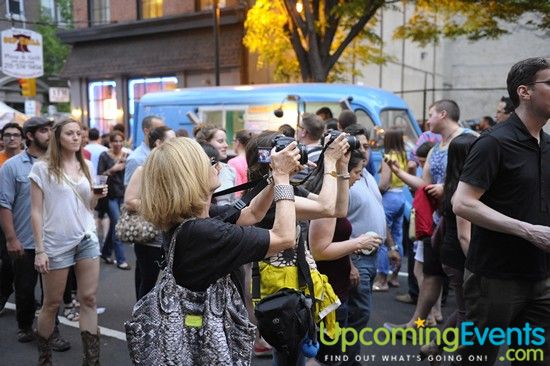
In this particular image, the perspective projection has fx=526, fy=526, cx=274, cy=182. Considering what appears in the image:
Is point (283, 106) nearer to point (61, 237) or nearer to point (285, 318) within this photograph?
point (61, 237)

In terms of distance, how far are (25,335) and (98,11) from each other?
19.9m

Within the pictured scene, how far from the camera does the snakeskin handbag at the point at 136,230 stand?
4.14 meters

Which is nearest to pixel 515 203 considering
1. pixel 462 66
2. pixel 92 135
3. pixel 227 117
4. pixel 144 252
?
pixel 144 252

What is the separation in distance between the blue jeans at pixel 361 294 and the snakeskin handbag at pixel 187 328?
4.94ft

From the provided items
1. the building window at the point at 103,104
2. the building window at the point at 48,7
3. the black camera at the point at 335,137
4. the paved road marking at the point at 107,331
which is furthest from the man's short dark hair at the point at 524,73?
the building window at the point at 48,7

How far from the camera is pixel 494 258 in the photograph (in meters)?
2.78

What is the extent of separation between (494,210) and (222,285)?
148 centimetres

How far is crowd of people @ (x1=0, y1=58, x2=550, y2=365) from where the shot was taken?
2.21 metres

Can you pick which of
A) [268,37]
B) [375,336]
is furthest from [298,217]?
[268,37]

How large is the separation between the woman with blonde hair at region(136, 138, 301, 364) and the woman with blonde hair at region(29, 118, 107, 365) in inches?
72.5

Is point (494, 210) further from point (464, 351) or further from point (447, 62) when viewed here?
point (447, 62)

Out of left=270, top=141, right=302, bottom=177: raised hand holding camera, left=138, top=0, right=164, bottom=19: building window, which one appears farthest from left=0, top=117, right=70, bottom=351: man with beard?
left=138, top=0, right=164, bottom=19: building window

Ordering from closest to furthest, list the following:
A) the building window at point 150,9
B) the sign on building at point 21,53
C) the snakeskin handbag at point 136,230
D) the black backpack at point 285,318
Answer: the black backpack at point 285,318 → the snakeskin handbag at point 136,230 → the sign on building at point 21,53 → the building window at point 150,9

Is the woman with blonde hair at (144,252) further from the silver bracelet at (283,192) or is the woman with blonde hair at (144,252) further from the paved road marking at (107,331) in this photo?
the silver bracelet at (283,192)
